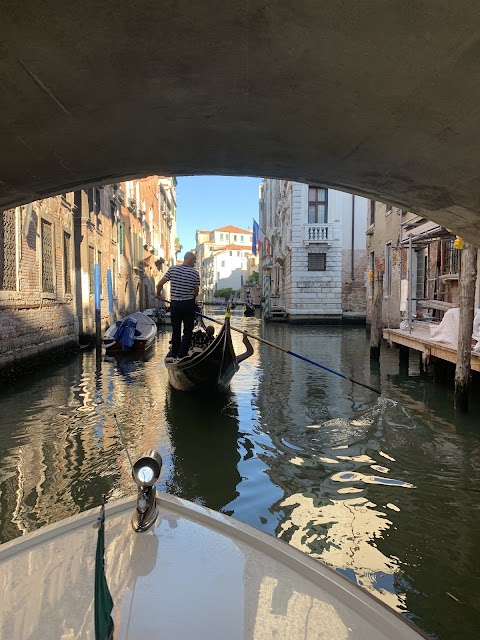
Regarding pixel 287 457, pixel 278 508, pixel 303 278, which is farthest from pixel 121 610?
pixel 303 278

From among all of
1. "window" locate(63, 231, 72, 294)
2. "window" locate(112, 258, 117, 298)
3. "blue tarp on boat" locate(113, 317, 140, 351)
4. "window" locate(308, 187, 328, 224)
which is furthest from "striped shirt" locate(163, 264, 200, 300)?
"window" locate(308, 187, 328, 224)

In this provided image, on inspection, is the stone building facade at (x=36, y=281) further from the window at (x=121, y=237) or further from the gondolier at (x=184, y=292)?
the window at (x=121, y=237)

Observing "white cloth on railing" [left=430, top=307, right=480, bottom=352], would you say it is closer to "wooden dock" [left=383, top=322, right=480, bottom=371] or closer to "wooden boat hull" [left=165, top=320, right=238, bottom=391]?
"wooden dock" [left=383, top=322, right=480, bottom=371]

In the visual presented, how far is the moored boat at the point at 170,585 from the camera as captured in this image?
41.7 inches

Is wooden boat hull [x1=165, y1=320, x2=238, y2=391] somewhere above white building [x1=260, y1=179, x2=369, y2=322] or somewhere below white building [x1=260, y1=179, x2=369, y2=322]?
below

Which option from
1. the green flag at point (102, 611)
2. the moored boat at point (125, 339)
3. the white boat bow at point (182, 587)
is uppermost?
the green flag at point (102, 611)

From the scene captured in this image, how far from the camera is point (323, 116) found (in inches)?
109

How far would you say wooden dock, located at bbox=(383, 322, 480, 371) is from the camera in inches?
232

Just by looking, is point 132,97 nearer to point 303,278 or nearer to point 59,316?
point 59,316

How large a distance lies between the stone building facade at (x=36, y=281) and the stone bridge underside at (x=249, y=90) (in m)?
3.77

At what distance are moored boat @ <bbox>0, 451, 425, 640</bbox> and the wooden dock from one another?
4680mm

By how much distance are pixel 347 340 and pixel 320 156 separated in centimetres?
1091

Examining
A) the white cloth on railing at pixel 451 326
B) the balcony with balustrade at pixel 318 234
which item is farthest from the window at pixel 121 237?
the white cloth on railing at pixel 451 326

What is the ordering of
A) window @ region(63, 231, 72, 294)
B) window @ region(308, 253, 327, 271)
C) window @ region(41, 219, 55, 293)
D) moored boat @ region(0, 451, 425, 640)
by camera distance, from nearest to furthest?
moored boat @ region(0, 451, 425, 640), window @ region(41, 219, 55, 293), window @ region(63, 231, 72, 294), window @ region(308, 253, 327, 271)
